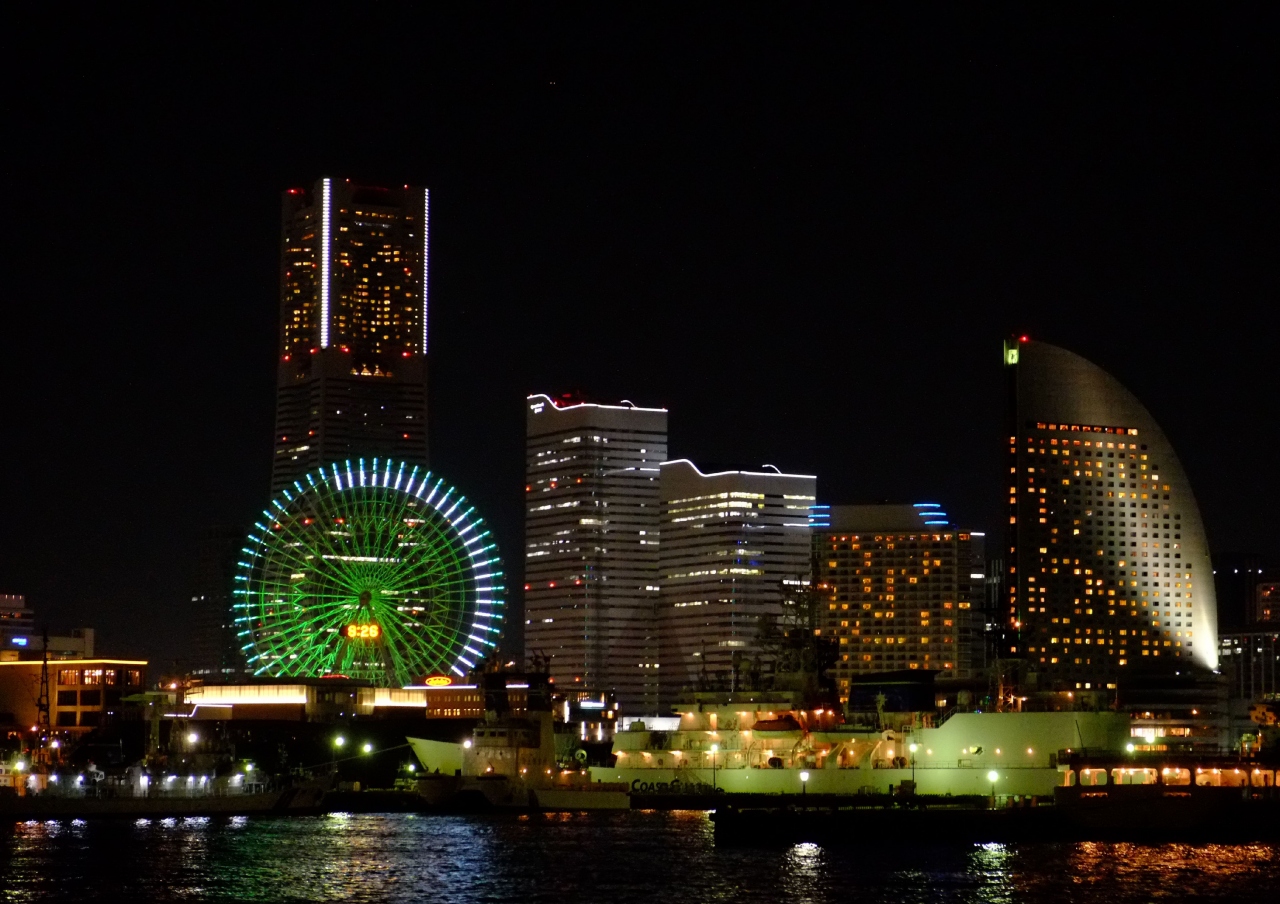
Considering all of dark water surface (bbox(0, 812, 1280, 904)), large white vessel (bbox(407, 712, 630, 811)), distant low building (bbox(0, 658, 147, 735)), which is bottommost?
dark water surface (bbox(0, 812, 1280, 904))

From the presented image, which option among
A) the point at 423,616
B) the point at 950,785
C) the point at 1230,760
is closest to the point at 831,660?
the point at 950,785

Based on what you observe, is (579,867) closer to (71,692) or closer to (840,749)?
(840,749)

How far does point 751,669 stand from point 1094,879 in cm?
3889

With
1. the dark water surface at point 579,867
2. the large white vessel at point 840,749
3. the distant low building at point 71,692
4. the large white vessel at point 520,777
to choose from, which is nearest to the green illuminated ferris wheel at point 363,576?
the large white vessel at point 520,777

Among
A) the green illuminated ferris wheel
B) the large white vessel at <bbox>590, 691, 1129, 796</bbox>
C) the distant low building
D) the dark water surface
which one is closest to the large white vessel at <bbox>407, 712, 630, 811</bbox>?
the large white vessel at <bbox>590, 691, 1129, 796</bbox>

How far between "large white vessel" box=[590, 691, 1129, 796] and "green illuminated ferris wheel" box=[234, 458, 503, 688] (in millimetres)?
26833

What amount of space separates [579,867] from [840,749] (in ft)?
87.4

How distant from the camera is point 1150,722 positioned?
19300 cm

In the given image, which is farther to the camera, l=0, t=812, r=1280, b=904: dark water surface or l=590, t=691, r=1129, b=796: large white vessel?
l=590, t=691, r=1129, b=796: large white vessel

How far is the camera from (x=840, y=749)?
3991 inches

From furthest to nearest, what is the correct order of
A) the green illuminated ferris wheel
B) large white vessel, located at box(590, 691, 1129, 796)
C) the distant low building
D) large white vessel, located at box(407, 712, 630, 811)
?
1. the distant low building
2. the green illuminated ferris wheel
3. large white vessel, located at box(407, 712, 630, 811)
4. large white vessel, located at box(590, 691, 1129, 796)

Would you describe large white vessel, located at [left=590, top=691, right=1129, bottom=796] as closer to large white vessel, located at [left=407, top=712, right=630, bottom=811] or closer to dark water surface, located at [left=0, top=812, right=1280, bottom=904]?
large white vessel, located at [left=407, top=712, right=630, bottom=811]

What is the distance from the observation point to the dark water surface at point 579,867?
229 feet

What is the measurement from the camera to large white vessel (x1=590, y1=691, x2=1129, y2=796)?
316 feet
